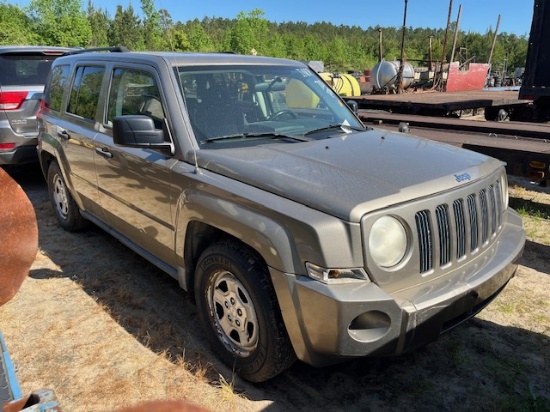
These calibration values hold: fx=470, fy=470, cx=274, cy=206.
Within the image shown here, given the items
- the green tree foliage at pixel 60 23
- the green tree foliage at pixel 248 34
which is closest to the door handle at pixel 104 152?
the green tree foliage at pixel 60 23

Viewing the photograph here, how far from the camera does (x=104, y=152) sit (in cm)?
392

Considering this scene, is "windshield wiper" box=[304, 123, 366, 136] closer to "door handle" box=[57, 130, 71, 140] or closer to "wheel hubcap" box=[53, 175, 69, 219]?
"door handle" box=[57, 130, 71, 140]

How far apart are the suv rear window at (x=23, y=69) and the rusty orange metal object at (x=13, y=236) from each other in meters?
4.73

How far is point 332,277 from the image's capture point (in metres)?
2.23

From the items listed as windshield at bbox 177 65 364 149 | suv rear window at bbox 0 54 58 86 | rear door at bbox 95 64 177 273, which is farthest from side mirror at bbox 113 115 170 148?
suv rear window at bbox 0 54 58 86

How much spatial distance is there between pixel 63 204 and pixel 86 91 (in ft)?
5.24

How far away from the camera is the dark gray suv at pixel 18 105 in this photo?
6.41m

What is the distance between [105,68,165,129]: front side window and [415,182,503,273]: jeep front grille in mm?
1908

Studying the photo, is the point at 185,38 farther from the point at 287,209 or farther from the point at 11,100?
the point at 287,209

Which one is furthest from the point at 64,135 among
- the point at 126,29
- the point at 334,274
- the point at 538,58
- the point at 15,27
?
the point at 126,29

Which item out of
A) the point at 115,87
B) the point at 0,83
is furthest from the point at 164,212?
the point at 0,83

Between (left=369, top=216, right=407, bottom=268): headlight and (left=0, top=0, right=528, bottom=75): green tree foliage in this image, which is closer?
(left=369, top=216, right=407, bottom=268): headlight

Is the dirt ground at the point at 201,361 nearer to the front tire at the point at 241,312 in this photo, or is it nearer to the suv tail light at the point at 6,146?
the front tire at the point at 241,312

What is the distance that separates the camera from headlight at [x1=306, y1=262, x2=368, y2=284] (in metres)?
2.21
